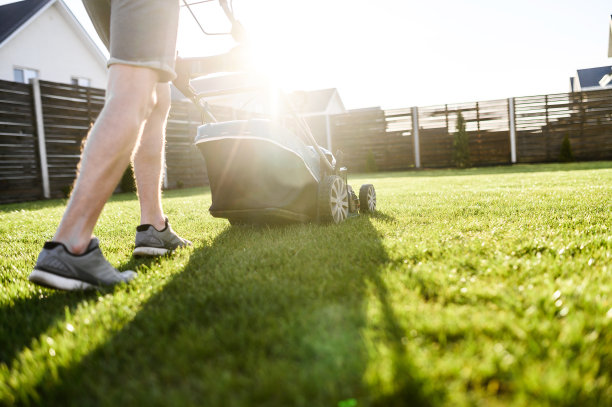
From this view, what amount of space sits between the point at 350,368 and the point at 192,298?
2.61 ft

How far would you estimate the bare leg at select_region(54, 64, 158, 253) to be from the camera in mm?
1828

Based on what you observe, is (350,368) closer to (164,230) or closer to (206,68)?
(164,230)

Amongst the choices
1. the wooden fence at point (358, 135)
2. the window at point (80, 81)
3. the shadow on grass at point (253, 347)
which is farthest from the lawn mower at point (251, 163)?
the window at point (80, 81)

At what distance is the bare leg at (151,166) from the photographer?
8.63ft

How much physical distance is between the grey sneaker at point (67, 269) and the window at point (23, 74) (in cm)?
1752

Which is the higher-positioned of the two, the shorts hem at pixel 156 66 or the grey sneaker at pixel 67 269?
the shorts hem at pixel 156 66

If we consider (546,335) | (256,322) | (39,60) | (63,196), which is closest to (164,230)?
(256,322)

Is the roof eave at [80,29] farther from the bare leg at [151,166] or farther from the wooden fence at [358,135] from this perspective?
the bare leg at [151,166]

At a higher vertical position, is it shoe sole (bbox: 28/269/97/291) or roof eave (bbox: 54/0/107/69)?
roof eave (bbox: 54/0/107/69)

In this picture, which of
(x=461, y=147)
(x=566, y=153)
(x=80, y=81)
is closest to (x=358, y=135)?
(x=461, y=147)

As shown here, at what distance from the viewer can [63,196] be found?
10.1 metres

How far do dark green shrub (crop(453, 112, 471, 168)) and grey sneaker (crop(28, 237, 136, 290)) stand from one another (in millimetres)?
15616

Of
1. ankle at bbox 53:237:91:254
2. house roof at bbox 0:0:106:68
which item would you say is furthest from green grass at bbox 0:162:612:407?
house roof at bbox 0:0:106:68

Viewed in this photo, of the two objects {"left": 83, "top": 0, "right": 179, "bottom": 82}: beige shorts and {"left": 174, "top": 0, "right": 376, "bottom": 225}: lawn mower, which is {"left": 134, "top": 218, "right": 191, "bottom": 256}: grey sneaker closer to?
{"left": 174, "top": 0, "right": 376, "bottom": 225}: lawn mower
